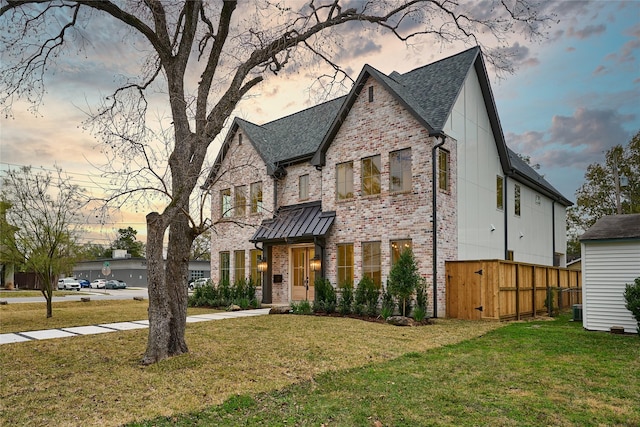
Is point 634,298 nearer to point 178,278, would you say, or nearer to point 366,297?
point 366,297

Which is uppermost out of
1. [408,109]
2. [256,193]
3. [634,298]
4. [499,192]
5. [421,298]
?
[408,109]

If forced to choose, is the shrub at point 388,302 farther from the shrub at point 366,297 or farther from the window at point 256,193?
the window at point 256,193

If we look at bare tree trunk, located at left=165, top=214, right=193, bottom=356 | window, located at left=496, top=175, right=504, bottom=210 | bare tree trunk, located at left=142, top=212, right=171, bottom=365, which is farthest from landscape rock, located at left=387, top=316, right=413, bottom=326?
window, located at left=496, top=175, right=504, bottom=210

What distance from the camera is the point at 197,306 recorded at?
1931 cm

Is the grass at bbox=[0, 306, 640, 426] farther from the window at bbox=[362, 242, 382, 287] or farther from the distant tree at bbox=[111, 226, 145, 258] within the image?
the distant tree at bbox=[111, 226, 145, 258]

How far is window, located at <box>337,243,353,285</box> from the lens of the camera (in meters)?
16.2

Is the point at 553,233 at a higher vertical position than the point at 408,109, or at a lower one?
lower

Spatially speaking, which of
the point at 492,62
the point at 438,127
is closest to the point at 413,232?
the point at 438,127

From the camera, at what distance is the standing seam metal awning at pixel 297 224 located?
16719 millimetres

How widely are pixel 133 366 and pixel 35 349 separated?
293cm

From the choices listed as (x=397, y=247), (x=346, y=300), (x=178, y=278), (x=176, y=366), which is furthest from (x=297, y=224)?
(x=176, y=366)

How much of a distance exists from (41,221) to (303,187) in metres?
9.54

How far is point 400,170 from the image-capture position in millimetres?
15164

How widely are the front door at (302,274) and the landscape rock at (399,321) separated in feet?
19.9
